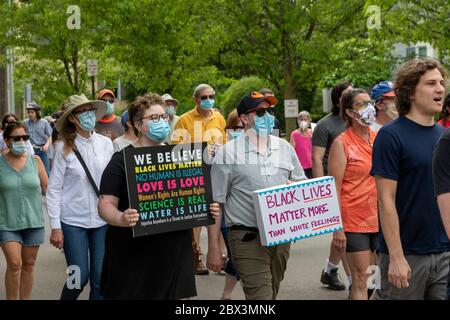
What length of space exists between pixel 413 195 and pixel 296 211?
53.4 inches

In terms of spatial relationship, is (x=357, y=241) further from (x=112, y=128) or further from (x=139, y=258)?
(x=112, y=128)

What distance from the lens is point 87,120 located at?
712cm

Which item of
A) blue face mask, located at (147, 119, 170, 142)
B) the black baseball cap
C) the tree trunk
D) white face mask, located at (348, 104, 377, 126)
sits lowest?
blue face mask, located at (147, 119, 170, 142)

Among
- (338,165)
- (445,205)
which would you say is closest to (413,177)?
(445,205)

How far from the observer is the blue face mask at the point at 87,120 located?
7121mm

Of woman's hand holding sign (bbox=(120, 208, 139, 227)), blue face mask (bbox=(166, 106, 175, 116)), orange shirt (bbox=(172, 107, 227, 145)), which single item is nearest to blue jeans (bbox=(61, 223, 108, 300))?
woman's hand holding sign (bbox=(120, 208, 139, 227))

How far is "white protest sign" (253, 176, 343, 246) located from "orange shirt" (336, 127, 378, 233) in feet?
2.01

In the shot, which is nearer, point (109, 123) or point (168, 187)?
point (168, 187)

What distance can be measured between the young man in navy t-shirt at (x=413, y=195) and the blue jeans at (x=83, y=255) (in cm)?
269

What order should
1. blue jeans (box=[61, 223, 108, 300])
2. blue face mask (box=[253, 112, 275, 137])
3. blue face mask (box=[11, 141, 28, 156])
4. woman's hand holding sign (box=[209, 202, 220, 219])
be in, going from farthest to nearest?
1. blue face mask (box=[11, 141, 28, 156])
2. blue jeans (box=[61, 223, 108, 300])
3. blue face mask (box=[253, 112, 275, 137])
4. woman's hand holding sign (box=[209, 202, 220, 219])

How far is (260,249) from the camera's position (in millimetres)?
6230

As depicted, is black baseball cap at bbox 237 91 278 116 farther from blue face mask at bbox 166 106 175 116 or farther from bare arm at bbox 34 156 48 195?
blue face mask at bbox 166 106 175 116

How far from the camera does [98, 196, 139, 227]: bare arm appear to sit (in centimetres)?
531

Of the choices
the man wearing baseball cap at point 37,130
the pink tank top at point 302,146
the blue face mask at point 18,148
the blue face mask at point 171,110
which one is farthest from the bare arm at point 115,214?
the man wearing baseball cap at point 37,130
